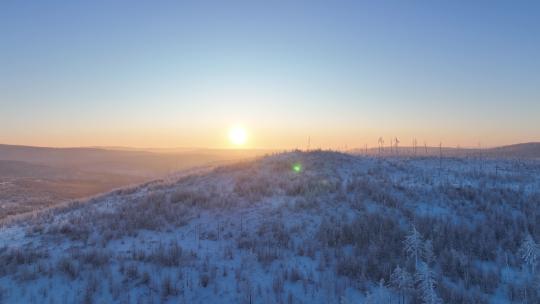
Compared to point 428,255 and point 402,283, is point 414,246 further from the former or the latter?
point 402,283

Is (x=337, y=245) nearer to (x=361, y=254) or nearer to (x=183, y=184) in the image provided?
(x=361, y=254)


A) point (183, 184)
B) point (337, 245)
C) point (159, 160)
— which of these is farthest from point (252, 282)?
point (159, 160)

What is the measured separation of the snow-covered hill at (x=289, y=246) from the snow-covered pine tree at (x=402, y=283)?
0.09ft

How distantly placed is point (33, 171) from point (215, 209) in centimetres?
7828

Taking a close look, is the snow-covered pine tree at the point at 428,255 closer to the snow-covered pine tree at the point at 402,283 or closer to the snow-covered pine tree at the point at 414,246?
the snow-covered pine tree at the point at 414,246

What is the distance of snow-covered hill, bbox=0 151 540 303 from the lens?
789 cm

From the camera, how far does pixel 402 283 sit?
306 inches

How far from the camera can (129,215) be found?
44.1ft

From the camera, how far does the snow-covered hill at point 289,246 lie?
7895mm

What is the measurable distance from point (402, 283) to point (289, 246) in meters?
3.42

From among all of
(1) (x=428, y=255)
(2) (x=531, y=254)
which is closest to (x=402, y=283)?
(1) (x=428, y=255)

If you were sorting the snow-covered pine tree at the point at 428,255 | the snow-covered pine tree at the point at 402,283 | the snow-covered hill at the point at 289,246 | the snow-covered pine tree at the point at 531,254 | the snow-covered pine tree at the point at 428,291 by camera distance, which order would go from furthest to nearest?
1. the snow-covered pine tree at the point at 428,255
2. the snow-covered pine tree at the point at 531,254
3. the snow-covered hill at the point at 289,246
4. the snow-covered pine tree at the point at 402,283
5. the snow-covered pine tree at the point at 428,291

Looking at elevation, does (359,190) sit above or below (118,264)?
above

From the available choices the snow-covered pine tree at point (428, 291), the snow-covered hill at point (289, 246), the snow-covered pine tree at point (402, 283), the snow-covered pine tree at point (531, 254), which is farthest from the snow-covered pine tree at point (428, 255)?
the snow-covered pine tree at point (531, 254)
